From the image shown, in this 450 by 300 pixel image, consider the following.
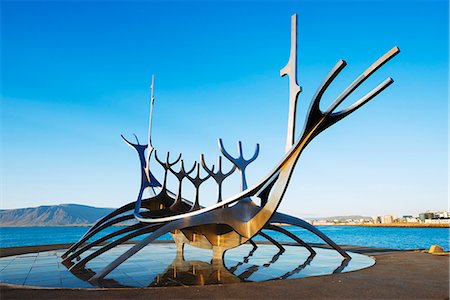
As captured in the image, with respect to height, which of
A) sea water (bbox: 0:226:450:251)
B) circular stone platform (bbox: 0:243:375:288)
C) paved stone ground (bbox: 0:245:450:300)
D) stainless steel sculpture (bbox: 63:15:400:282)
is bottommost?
sea water (bbox: 0:226:450:251)

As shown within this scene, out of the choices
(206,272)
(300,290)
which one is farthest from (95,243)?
(300,290)

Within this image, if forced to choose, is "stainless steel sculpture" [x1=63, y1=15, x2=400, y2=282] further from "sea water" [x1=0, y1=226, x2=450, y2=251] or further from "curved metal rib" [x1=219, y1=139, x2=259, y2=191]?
"sea water" [x1=0, y1=226, x2=450, y2=251]

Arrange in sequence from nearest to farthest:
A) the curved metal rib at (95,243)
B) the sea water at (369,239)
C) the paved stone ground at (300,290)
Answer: the paved stone ground at (300,290)
the curved metal rib at (95,243)
the sea water at (369,239)

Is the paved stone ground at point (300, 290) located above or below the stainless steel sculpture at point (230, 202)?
below

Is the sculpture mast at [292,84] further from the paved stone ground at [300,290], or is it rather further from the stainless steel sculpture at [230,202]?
the paved stone ground at [300,290]

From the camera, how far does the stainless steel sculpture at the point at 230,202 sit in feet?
33.5

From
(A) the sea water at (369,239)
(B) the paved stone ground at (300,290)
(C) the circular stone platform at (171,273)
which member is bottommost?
(A) the sea water at (369,239)

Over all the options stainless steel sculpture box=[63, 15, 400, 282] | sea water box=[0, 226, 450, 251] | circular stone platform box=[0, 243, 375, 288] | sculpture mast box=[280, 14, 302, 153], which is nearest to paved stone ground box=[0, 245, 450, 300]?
circular stone platform box=[0, 243, 375, 288]

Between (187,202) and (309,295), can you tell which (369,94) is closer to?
(309,295)

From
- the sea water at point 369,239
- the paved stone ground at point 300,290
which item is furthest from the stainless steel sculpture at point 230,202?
the sea water at point 369,239

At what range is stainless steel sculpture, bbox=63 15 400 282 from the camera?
→ 1022cm

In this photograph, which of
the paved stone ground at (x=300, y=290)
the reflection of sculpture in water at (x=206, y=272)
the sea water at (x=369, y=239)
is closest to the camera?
the paved stone ground at (x=300, y=290)

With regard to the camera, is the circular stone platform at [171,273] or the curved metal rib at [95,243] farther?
the curved metal rib at [95,243]

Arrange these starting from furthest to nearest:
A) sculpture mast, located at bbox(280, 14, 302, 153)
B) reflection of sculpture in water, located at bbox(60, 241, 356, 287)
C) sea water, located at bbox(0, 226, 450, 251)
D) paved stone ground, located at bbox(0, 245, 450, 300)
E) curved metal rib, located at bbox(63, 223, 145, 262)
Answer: sea water, located at bbox(0, 226, 450, 251) < curved metal rib, located at bbox(63, 223, 145, 262) < sculpture mast, located at bbox(280, 14, 302, 153) < reflection of sculpture in water, located at bbox(60, 241, 356, 287) < paved stone ground, located at bbox(0, 245, 450, 300)
